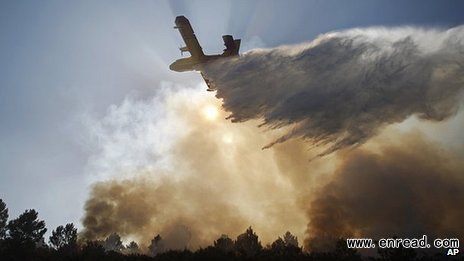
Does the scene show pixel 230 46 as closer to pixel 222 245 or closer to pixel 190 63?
pixel 190 63

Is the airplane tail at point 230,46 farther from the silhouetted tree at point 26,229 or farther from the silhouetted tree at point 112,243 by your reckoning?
the silhouetted tree at point 112,243

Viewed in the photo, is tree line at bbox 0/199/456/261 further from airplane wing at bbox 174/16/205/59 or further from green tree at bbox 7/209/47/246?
airplane wing at bbox 174/16/205/59

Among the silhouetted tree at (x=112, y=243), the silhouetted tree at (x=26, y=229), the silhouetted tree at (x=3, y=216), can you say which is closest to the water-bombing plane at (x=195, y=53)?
the silhouetted tree at (x=26, y=229)

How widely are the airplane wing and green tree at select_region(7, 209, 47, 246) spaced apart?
1639 inches

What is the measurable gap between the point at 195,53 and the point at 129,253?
2588 cm

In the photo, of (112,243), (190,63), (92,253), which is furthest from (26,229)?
(112,243)

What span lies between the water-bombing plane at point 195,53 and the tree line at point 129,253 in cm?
1823

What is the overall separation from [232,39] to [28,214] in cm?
4853

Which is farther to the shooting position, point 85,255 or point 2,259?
point 2,259

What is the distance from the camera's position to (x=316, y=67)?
3491 centimetres

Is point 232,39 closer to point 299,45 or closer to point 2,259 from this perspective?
point 299,45

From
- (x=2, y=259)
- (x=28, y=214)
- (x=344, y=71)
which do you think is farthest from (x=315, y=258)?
(x=28, y=214)

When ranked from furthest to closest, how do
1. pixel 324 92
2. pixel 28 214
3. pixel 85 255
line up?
pixel 28 214, pixel 324 92, pixel 85 255

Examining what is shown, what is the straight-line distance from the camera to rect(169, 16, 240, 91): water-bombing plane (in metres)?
37.2
